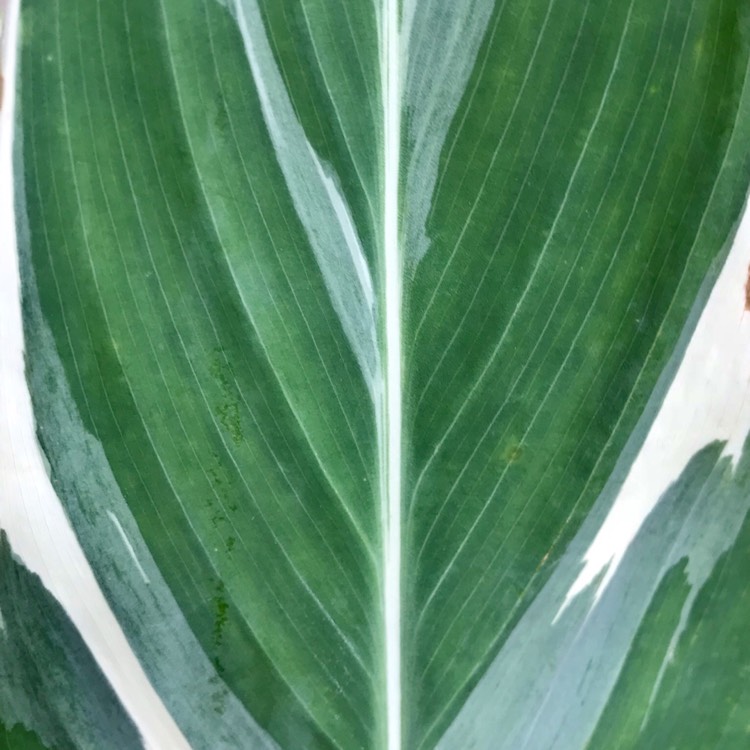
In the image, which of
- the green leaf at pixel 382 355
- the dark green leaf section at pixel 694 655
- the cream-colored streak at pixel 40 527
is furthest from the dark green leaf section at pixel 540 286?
the cream-colored streak at pixel 40 527

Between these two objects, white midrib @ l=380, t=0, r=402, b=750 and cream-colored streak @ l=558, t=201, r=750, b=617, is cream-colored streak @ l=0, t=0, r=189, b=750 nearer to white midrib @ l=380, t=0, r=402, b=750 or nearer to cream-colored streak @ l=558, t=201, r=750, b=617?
white midrib @ l=380, t=0, r=402, b=750

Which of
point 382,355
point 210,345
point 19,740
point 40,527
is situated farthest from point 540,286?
point 19,740

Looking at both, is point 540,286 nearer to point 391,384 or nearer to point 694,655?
point 391,384

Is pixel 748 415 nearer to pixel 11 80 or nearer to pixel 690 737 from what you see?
pixel 690 737

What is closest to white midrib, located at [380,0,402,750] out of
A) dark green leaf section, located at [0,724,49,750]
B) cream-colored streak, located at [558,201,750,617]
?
cream-colored streak, located at [558,201,750,617]

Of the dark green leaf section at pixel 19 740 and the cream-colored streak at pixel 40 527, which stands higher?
the cream-colored streak at pixel 40 527

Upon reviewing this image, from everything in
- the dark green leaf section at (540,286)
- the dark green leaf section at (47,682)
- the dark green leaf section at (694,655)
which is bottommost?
the dark green leaf section at (694,655)

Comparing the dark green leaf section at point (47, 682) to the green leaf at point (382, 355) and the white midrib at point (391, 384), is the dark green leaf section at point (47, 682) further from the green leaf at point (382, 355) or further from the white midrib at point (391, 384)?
the white midrib at point (391, 384)
